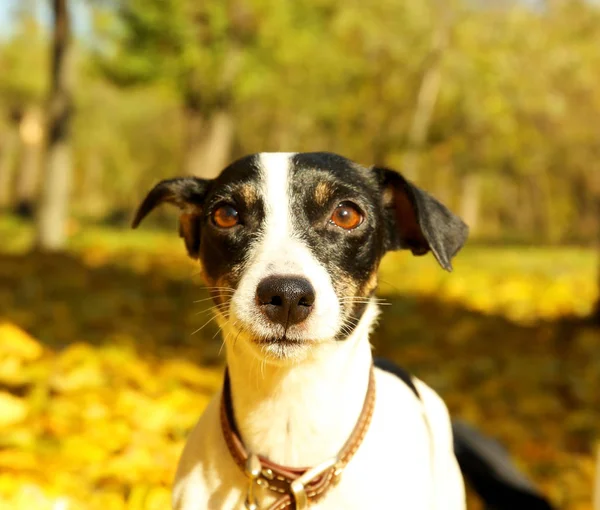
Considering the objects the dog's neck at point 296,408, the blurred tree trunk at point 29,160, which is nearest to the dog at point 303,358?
the dog's neck at point 296,408

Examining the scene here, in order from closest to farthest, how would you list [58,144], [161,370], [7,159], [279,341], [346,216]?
[279,341]
[346,216]
[161,370]
[58,144]
[7,159]

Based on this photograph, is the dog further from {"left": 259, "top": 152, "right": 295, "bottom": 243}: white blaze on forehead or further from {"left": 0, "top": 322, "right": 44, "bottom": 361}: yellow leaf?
{"left": 0, "top": 322, "right": 44, "bottom": 361}: yellow leaf

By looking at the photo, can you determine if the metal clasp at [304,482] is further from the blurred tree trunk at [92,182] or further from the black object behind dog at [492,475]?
the blurred tree trunk at [92,182]

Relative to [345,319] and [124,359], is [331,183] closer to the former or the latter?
[345,319]

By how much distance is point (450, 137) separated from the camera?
25.0 meters

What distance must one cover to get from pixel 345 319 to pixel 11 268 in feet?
22.0

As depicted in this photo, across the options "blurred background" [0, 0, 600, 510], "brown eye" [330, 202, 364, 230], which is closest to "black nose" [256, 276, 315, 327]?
"brown eye" [330, 202, 364, 230]

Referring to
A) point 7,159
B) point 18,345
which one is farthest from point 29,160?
point 18,345

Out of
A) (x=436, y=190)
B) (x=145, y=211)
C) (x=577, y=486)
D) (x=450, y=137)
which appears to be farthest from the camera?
(x=436, y=190)

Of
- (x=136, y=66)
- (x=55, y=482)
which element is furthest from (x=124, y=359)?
(x=136, y=66)

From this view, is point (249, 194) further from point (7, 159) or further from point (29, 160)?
point (7, 159)

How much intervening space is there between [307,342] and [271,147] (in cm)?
2630

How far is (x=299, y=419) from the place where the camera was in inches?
99.4

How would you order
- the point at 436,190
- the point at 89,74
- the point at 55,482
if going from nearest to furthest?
the point at 55,482 < the point at 89,74 < the point at 436,190
